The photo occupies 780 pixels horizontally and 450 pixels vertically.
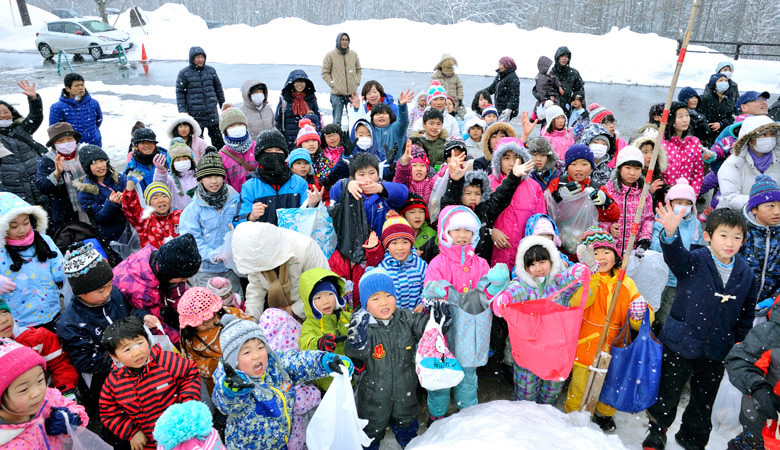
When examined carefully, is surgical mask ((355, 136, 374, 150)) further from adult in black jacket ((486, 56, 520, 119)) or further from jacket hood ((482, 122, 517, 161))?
adult in black jacket ((486, 56, 520, 119))

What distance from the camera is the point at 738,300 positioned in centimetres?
302

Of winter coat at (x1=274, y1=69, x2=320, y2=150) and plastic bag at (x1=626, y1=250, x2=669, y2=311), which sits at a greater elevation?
winter coat at (x1=274, y1=69, x2=320, y2=150)

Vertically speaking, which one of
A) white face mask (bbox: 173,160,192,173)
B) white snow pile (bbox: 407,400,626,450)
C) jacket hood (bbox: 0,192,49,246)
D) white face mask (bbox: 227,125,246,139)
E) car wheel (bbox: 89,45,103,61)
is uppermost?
car wheel (bbox: 89,45,103,61)

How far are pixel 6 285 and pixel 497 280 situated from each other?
3410 mm

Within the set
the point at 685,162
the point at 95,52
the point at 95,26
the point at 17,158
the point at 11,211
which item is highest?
the point at 95,26

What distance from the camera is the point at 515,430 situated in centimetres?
285

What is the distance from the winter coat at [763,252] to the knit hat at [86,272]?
4.65 meters

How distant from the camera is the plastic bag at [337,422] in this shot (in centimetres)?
285

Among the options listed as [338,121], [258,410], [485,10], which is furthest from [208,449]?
[485,10]

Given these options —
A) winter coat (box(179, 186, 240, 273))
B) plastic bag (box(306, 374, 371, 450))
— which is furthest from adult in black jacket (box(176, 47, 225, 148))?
plastic bag (box(306, 374, 371, 450))

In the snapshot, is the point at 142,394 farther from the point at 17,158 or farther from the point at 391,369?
the point at 17,158

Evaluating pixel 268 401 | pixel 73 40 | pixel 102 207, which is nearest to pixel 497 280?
pixel 268 401

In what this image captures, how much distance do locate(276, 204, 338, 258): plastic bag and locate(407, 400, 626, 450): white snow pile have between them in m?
1.89

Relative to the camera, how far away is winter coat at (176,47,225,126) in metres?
7.76
